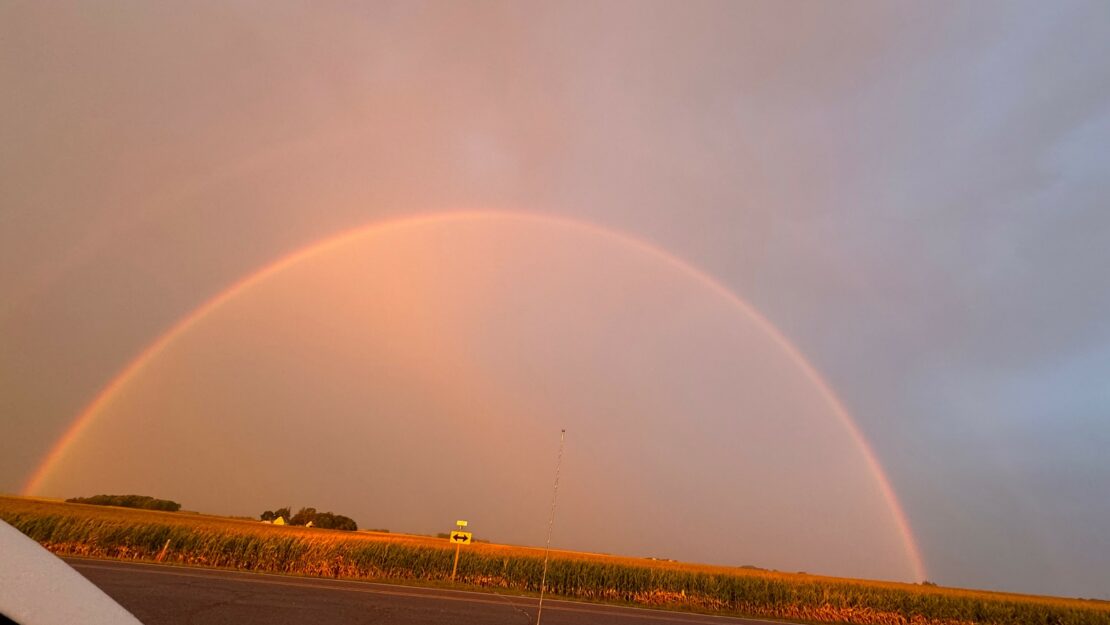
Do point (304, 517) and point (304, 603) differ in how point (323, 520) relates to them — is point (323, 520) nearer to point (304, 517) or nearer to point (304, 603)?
point (304, 517)

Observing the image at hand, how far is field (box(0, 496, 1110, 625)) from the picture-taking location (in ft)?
85.1

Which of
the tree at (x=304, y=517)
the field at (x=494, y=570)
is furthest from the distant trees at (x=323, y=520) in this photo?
the field at (x=494, y=570)

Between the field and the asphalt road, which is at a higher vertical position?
the field

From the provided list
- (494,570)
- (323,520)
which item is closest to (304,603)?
(494,570)

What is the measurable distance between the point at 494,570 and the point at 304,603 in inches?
488

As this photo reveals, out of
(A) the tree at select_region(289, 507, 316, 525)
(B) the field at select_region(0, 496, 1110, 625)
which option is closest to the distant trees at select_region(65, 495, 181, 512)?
(A) the tree at select_region(289, 507, 316, 525)

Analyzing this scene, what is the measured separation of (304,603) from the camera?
1614 cm

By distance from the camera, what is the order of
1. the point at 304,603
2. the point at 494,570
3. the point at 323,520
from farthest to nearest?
the point at 323,520
the point at 494,570
the point at 304,603

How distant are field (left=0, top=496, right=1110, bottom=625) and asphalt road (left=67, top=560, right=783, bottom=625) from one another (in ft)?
11.6

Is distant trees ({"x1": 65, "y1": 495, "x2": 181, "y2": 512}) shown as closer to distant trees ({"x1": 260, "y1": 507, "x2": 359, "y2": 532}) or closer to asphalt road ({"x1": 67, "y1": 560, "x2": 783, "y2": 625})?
distant trees ({"x1": 260, "y1": 507, "x2": 359, "y2": 532})

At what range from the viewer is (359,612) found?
1540 cm

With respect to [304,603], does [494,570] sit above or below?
above

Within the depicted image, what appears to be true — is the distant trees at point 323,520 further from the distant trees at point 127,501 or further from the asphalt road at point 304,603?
the asphalt road at point 304,603

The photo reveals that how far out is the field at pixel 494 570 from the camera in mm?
25953
